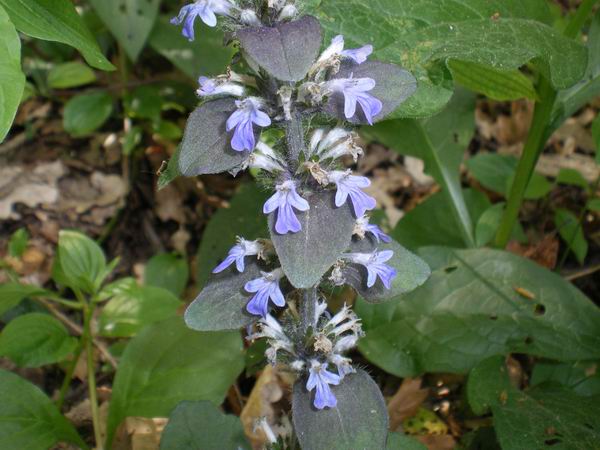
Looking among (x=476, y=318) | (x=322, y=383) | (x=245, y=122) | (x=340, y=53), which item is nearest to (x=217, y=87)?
(x=245, y=122)

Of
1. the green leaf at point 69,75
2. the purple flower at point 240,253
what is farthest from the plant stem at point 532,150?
the green leaf at point 69,75

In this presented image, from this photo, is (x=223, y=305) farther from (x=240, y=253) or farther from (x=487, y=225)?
(x=487, y=225)

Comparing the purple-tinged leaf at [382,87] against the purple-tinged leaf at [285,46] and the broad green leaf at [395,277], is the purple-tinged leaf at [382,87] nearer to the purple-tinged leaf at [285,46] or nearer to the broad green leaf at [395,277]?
the purple-tinged leaf at [285,46]

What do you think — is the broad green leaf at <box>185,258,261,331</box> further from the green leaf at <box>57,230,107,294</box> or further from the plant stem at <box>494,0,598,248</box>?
the plant stem at <box>494,0,598,248</box>

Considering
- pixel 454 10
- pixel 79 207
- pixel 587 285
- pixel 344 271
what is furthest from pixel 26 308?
pixel 587 285

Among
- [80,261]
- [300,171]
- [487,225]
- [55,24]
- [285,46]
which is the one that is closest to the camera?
[285,46]
